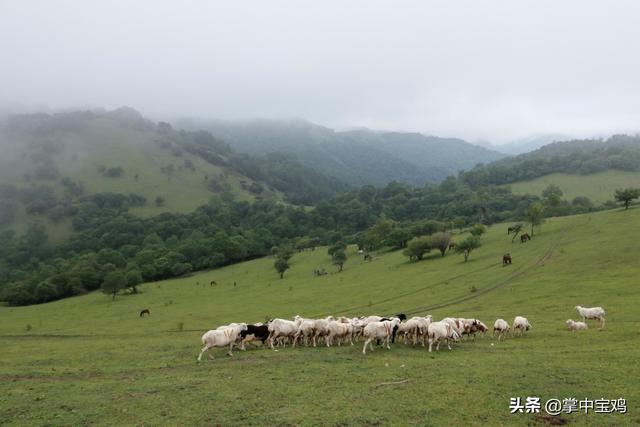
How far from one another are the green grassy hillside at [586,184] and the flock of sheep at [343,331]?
127073mm

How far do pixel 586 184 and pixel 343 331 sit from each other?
153 m

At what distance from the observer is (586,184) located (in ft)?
489

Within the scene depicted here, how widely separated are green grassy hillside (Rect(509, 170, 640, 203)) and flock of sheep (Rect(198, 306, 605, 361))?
127073 millimetres

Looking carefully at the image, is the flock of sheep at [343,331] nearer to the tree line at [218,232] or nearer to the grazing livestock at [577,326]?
the grazing livestock at [577,326]

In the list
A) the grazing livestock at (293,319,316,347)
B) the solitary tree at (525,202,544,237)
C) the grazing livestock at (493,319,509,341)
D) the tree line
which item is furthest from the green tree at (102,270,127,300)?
the solitary tree at (525,202,544,237)

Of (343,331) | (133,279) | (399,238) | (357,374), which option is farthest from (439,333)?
(133,279)

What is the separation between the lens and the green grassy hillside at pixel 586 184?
452 feet

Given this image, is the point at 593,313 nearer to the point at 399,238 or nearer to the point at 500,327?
the point at 500,327

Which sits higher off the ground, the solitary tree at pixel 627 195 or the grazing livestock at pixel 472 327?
the solitary tree at pixel 627 195

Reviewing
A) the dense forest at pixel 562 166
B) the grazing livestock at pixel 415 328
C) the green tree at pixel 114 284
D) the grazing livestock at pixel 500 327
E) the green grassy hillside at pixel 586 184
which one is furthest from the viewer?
the dense forest at pixel 562 166

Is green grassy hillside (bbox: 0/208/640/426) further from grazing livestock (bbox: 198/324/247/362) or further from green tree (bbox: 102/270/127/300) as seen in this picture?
green tree (bbox: 102/270/127/300)

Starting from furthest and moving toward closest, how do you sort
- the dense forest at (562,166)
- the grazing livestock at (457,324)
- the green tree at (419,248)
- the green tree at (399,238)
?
the dense forest at (562,166), the green tree at (399,238), the green tree at (419,248), the grazing livestock at (457,324)

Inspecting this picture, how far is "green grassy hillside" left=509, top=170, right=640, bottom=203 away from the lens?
452 ft

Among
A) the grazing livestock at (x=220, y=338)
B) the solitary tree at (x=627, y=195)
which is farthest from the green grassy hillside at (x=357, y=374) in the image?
the solitary tree at (x=627, y=195)
